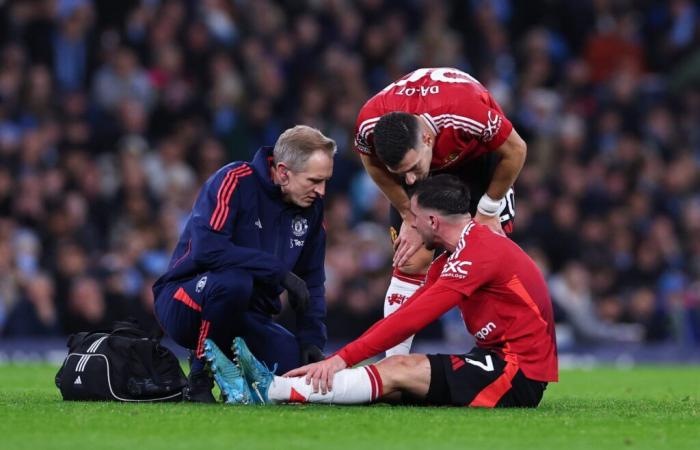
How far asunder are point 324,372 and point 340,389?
7.3 inches

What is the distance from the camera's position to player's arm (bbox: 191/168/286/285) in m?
7.54

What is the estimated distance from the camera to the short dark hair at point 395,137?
25.1 ft

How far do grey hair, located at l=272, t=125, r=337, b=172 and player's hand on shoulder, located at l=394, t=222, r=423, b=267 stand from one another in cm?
95

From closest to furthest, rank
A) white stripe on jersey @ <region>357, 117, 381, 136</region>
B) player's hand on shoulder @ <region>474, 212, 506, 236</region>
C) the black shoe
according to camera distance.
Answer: the black shoe < white stripe on jersey @ <region>357, 117, 381, 136</region> < player's hand on shoulder @ <region>474, 212, 506, 236</region>

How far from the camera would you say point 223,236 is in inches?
301

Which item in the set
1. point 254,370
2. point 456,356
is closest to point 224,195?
point 254,370

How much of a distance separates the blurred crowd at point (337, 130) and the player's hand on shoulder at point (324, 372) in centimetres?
702

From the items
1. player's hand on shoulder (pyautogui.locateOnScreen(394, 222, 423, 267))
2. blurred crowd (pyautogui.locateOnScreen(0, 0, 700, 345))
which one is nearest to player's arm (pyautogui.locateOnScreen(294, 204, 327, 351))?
player's hand on shoulder (pyautogui.locateOnScreen(394, 222, 423, 267))

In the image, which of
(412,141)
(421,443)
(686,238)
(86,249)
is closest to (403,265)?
(412,141)

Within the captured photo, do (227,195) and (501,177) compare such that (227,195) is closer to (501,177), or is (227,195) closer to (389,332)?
(389,332)

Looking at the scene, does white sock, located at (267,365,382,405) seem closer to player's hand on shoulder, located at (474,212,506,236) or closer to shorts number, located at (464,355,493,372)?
shorts number, located at (464,355,493,372)

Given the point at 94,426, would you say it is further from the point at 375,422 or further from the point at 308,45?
the point at 308,45

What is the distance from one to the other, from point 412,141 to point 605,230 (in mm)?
10335

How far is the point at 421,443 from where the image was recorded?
233 inches
